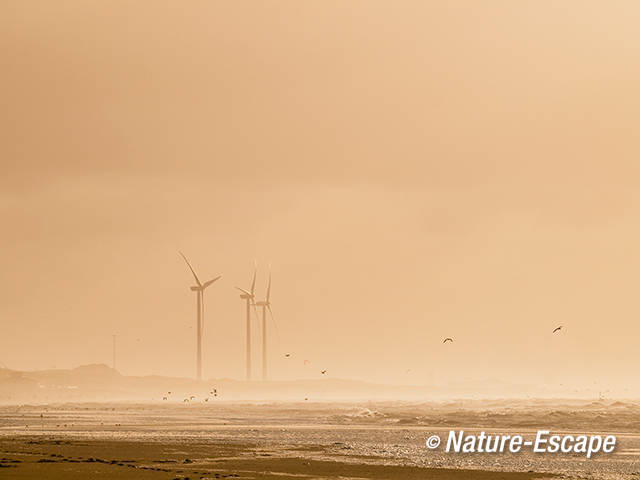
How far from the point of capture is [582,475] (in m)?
39.3

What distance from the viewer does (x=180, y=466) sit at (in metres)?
41.3

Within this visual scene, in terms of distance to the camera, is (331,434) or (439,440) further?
(331,434)

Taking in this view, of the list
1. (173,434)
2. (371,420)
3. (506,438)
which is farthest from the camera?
(371,420)

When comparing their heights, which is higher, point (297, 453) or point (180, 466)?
point (180, 466)

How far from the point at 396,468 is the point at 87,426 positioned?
1599 inches

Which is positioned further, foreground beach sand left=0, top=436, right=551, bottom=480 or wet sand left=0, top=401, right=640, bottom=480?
wet sand left=0, top=401, right=640, bottom=480

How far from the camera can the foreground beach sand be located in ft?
125

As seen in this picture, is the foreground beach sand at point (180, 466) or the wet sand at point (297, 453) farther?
the wet sand at point (297, 453)

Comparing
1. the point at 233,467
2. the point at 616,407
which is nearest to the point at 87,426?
the point at 233,467

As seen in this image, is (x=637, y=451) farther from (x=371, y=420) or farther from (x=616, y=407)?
(x=616, y=407)

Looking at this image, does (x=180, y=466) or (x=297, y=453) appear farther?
(x=297, y=453)

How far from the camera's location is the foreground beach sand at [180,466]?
125 ft

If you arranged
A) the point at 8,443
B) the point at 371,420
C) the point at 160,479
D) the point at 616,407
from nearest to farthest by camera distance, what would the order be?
the point at 160,479 → the point at 8,443 → the point at 371,420 → the point at 616,407

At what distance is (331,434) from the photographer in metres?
65.4
